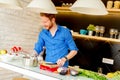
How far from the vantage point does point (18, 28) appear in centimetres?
427

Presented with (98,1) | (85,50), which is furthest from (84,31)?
(98,1)

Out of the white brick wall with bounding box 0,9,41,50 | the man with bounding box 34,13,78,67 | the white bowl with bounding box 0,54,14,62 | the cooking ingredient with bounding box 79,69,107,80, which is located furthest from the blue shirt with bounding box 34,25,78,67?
the white brick wall with bounding box 0,9,41,50

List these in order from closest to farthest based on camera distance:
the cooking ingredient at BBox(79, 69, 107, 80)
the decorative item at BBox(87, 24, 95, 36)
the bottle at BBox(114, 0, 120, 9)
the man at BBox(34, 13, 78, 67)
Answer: the cooking ingredient at BBox(79, 69, 107, 80) → the man at BBox(34, 13, 78, 67) → the bottle at BBox(114, 0, 120, 9) → the decorative item at BBox(87, 24, 95, 36)

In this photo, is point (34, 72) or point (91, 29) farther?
point (91, 29)

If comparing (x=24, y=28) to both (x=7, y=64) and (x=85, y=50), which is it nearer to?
(x=85, y=50)

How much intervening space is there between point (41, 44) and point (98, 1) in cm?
108

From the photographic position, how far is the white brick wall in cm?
401

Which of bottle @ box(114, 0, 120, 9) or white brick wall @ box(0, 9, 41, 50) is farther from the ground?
bottle @ box(114, 0, 120, 9)

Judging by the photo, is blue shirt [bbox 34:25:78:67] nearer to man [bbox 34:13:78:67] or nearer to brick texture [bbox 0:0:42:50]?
man [bbox 34:13:78:67]

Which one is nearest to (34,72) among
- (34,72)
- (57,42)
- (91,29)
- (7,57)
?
(34,72)

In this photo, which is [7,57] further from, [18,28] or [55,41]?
[18,28]

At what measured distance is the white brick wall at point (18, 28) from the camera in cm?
401

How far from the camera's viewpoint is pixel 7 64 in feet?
7.72

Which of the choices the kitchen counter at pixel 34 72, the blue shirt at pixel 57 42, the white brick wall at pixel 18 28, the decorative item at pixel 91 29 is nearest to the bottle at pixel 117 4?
the decorative item at pixel 91 29
